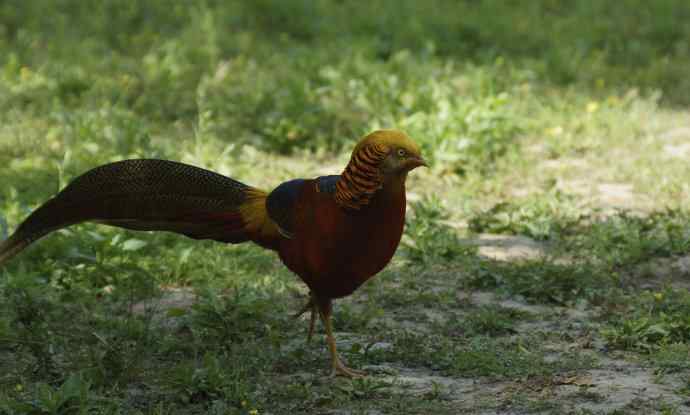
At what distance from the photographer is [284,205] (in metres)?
4.41

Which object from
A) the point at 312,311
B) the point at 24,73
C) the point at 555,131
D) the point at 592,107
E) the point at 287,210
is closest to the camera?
the point at 287,210

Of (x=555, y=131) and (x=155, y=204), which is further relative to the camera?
(x=555, y=131)

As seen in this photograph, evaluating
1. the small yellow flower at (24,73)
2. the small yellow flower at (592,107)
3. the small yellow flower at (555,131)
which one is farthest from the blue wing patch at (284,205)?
the small yellow flower at (24,73)

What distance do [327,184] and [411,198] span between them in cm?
281

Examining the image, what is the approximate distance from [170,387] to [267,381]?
388 mm

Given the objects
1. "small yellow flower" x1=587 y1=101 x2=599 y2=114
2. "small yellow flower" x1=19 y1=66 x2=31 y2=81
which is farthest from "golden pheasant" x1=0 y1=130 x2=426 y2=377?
"small yellow flower" x1=19 y1=66 x2=31 y2=81

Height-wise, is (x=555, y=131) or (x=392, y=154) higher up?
(x=555, y=131)

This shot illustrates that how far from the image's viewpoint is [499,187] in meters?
7.16

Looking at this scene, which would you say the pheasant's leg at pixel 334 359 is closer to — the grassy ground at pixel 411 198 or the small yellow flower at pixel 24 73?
the grassy ground at pixel 411 198

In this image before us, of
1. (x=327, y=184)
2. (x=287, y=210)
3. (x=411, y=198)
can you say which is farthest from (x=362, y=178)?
(x=411, y=198)

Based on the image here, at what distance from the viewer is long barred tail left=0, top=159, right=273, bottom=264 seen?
4188mm

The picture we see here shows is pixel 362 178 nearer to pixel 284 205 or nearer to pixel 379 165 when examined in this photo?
pixel 379 165

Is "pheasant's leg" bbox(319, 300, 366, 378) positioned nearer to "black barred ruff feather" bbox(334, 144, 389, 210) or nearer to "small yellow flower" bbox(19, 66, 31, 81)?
"black barred ruff feather" bbox(334, 144, 389, 210)

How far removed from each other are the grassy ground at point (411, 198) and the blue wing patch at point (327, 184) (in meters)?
0.76
